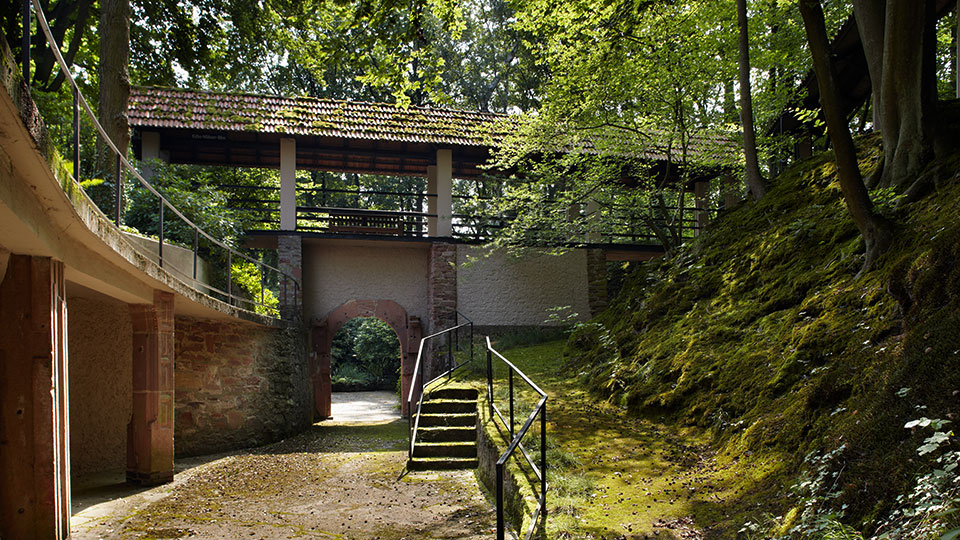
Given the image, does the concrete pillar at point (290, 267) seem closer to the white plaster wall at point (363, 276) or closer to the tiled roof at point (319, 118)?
the white plaster wall at point (363, 276)

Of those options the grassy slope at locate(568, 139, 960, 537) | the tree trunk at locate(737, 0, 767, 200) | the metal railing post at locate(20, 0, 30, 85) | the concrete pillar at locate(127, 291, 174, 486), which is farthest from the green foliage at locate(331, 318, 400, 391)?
the metal railing post at locate(20, 0, 30, 85)

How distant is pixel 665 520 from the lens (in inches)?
137

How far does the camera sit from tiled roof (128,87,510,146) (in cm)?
1223

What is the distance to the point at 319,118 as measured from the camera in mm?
13234

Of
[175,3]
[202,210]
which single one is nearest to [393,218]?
[202,210]

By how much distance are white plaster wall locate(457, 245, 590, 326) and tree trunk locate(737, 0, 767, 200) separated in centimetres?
559

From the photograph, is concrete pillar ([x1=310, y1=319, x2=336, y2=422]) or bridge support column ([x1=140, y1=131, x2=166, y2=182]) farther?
concrete pillar ([x1=310, y1=319, x2=336, y2=422])

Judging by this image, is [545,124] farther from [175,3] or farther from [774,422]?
[774,422]

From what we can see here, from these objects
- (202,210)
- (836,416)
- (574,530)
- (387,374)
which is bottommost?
(387,374)

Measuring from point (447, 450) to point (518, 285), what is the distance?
23.2ft

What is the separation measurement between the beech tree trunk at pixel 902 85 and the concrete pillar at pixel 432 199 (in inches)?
357

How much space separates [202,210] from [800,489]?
30.6 feet

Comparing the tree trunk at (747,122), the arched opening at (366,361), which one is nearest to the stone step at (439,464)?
the tree trunk at (747,122)

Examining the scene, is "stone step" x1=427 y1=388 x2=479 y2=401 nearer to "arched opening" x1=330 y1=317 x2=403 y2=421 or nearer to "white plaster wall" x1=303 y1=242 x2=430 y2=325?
"white plaster wall" x1=303 y1=242 x2=430 y2=325
